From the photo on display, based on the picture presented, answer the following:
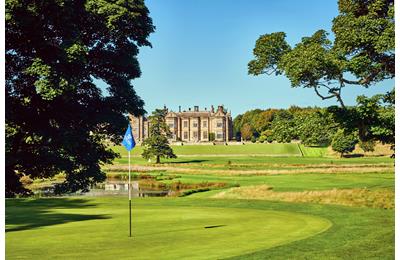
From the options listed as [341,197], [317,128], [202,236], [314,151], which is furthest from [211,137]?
[202,236]

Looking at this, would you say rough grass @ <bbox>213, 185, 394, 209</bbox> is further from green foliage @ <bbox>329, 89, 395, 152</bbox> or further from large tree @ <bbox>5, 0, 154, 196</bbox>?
large tree @ <bbox>5, 0, 154, 196</bbox>

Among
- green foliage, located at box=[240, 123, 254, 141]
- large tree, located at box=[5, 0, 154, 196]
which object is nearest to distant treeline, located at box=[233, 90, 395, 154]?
large tree, located at box=[5, 0, 154, 196]

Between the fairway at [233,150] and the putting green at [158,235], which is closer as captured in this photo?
the putting green at [158,235]

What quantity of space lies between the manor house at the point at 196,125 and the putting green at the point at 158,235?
153 meters

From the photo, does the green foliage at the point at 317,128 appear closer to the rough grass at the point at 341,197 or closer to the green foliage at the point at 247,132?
the rough grass at the point at 341,197

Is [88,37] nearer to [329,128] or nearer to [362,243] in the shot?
[329,128]

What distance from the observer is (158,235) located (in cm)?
A: 1361

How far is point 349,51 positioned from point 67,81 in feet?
46.3

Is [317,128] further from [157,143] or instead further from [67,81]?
[157,143]

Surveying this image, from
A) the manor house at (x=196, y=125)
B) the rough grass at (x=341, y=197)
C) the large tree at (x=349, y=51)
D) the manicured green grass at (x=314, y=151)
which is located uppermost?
the manor house at (x=196, y=125)

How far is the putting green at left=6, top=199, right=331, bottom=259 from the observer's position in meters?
11.1

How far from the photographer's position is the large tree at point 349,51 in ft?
81.5

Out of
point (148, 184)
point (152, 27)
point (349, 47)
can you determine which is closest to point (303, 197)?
point (349, 47)

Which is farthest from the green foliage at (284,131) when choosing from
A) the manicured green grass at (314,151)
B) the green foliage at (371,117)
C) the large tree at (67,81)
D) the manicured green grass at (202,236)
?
the manicured green grass at (314,151)
